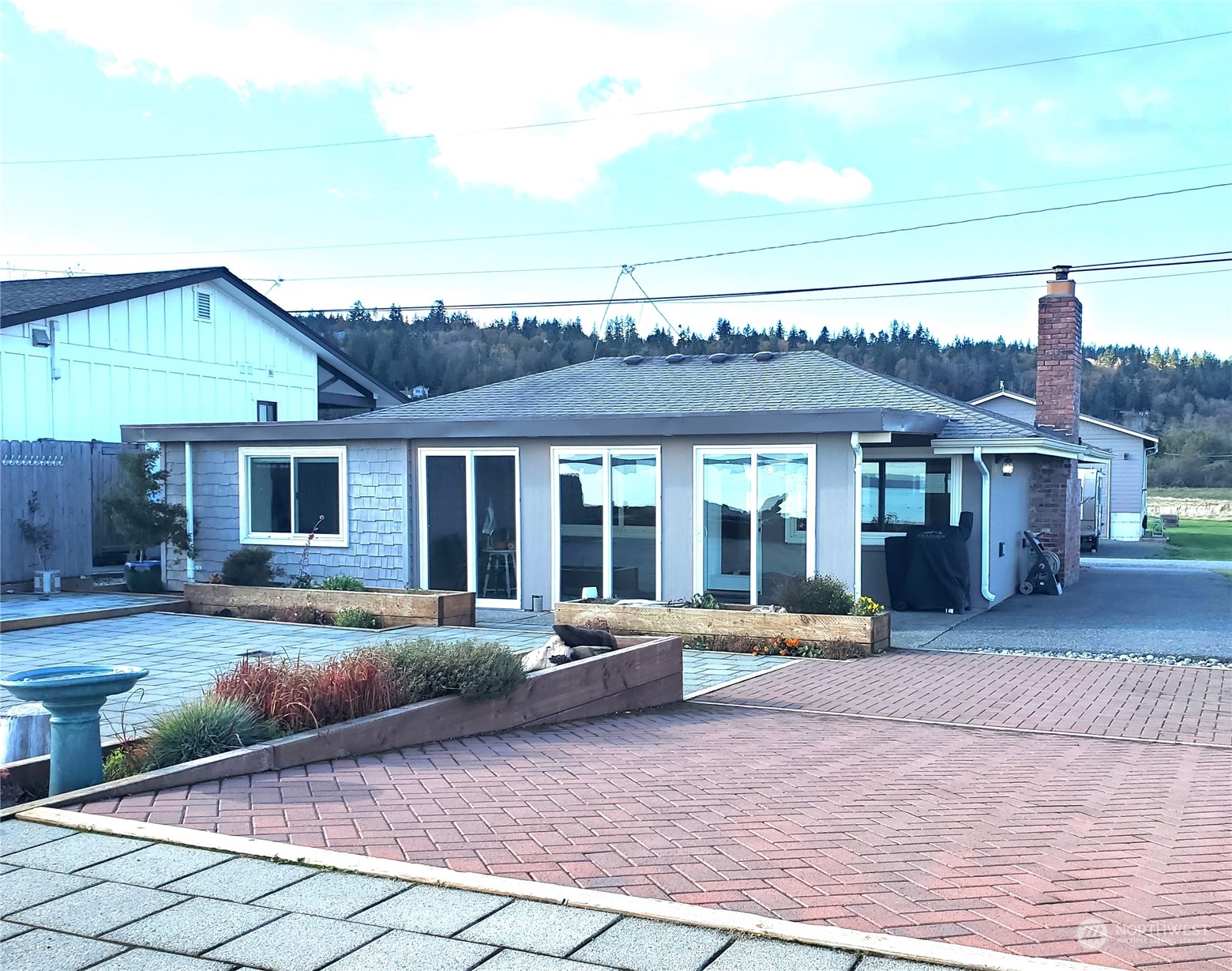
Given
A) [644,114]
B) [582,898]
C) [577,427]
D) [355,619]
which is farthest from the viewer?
[644,114]

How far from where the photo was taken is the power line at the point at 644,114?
17711 mm

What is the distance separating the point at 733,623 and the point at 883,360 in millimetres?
60791

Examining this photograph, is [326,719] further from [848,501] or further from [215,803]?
[848,501]

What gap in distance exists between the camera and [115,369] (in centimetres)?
2072

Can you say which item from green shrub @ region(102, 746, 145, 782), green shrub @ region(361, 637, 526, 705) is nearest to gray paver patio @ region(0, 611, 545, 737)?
green shrub @ region(102, 746, 145, 782)

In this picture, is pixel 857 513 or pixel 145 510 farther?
pixel 145 510

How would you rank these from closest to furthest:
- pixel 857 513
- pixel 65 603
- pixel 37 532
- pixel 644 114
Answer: pixel 857 513 → pixel 65 603 → pixel 37 532 → pixel 644 114

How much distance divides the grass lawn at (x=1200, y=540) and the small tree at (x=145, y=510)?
23.7 m

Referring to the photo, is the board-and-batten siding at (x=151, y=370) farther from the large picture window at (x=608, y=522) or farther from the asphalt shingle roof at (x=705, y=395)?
the large picture window at (x=608, y=522)

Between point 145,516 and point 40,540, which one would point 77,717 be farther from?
point 40,540

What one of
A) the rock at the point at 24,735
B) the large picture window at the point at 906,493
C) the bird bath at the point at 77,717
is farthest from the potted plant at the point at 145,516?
the bird bath at the point at 77,717

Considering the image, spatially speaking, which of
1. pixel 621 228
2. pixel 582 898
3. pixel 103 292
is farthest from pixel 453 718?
pixel 621 228

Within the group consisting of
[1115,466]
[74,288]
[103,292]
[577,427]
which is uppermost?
[74,288]

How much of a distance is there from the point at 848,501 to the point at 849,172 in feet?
43.8
